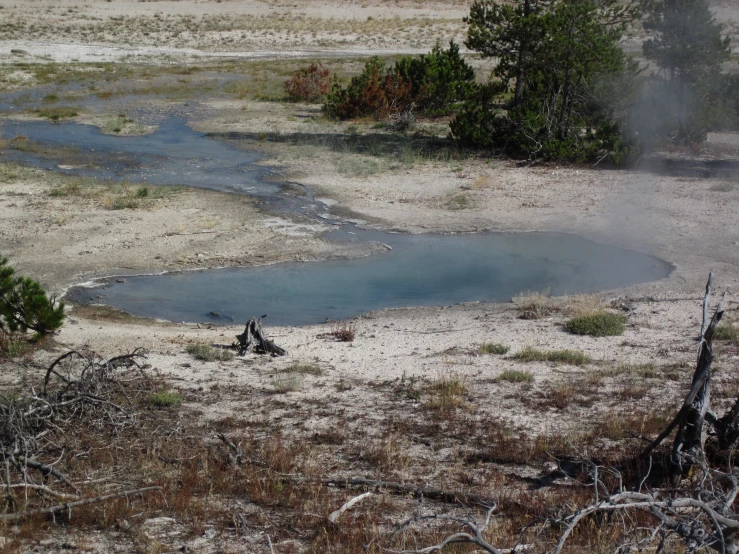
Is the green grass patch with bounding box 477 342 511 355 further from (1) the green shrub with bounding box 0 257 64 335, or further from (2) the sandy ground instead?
(1) the green shrub with bounding box 0 257 64 335

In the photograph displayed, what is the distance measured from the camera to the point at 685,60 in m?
24.4

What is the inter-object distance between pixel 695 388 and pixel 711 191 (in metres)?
14.8

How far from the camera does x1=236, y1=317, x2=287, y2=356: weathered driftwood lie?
1107 centimetres

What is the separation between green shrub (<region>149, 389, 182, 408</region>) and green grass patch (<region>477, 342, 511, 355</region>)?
12.9 ft

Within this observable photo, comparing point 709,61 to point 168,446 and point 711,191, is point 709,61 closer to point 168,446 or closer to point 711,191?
point 711,191

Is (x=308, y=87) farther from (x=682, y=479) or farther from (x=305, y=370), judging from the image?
(x=682, y=479)

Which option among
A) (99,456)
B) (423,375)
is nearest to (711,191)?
(423,375)

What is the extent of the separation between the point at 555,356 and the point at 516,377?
1.00m

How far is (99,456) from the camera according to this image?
770cm

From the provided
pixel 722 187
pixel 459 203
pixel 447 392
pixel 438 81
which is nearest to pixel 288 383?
pixel 447 392

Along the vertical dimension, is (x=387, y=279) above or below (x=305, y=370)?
above

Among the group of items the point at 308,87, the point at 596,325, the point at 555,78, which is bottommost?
the point at 596,325

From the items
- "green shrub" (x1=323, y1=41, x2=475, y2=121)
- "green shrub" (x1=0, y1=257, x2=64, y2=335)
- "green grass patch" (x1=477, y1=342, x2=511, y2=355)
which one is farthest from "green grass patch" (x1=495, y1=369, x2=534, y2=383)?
"green shrub" (x1=323, y1=41, x2=475, y2=121)

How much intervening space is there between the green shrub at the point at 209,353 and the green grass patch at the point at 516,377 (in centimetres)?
331
